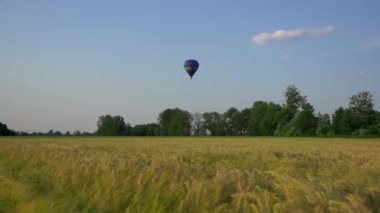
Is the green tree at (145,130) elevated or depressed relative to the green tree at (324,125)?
elevated

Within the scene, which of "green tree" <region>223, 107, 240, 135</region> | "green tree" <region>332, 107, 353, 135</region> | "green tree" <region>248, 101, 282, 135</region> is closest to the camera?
"green tree" <region>332, 107, 353, 135</region>

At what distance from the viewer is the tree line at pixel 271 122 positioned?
86.9 metres

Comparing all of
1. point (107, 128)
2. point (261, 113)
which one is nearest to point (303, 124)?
point (261, 113)

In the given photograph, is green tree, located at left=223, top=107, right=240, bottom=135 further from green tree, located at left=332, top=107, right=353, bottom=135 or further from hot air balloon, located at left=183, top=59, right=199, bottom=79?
hot air balloon, located at left=183, top=59, right=199, bottom=79

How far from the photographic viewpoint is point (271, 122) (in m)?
107

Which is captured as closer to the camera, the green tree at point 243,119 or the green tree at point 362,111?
the green tree at point 362,111

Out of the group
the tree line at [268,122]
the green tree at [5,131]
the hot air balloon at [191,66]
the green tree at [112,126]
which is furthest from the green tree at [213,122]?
the hot air balloon at [191,66]

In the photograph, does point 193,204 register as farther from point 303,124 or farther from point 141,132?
point 141,132

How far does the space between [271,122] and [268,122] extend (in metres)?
0.97

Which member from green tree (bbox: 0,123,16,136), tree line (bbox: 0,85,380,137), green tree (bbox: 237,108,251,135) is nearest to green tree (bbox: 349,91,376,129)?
tree line (bbox: 0,85,380,137)

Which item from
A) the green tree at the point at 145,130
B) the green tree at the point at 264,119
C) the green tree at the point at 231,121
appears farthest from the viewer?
the green tree at the point at 231,121

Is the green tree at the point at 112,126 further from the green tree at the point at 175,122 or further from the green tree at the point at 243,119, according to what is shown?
the green tree at the point at 243,119

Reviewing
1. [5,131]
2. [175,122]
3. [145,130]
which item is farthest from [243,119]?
[5,131]

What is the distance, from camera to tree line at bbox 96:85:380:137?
8688 centimetres
